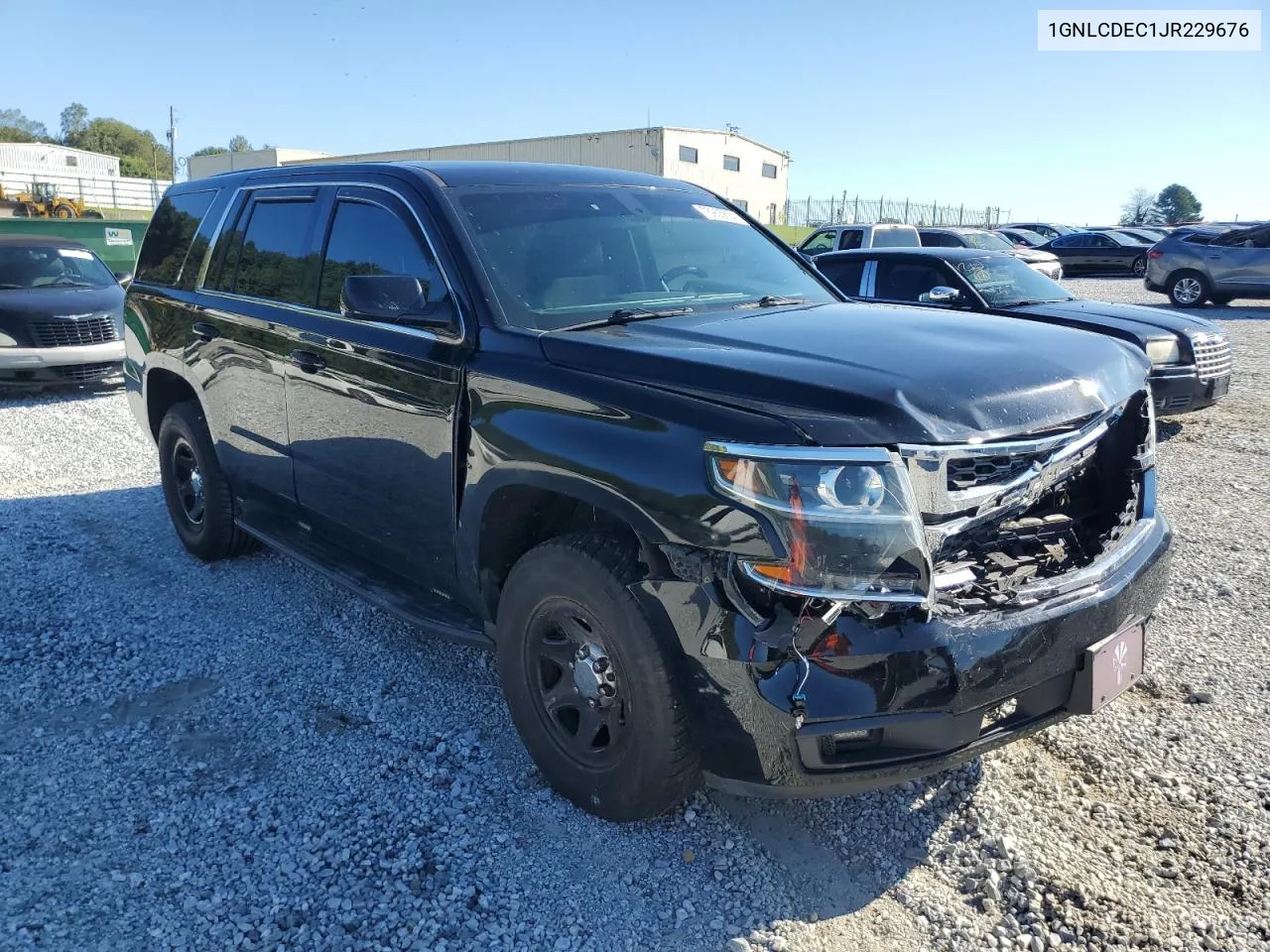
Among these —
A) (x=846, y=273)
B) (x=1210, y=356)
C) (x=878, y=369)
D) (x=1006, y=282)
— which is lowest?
(x=1210, y=356)

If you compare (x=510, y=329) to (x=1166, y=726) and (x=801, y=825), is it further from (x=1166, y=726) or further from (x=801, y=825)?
(x=1166, y=726)

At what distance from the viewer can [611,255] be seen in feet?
11.8

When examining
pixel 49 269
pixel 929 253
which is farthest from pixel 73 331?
pixel 929 253

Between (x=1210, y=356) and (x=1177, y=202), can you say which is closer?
(x=1210, y=356)

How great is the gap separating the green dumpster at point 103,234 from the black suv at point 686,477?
15.4m

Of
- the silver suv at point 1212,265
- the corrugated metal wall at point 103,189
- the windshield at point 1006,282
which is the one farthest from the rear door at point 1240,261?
the corrugated metal wall at point 103,189

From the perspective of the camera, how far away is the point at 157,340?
5.22m

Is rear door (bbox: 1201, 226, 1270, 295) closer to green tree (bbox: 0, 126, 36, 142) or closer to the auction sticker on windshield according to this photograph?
the auction sticker on windshield

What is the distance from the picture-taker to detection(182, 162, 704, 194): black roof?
3625 mm

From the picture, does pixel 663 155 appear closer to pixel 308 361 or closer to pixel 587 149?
pixel 587 149

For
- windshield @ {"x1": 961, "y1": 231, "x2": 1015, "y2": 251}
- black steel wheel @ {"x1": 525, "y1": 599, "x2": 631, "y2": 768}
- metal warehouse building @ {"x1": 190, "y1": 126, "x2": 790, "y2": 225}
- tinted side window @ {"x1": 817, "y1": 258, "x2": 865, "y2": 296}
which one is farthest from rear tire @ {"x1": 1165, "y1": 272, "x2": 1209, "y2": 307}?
metal warehouse building @ {"x1": 190, "y1": 126, "x2": 790, "y2": 225}

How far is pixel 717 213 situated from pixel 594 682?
2360 mm

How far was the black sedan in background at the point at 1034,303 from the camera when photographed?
8.10 m

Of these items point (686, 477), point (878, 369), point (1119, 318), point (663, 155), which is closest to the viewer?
point (686, 477)
